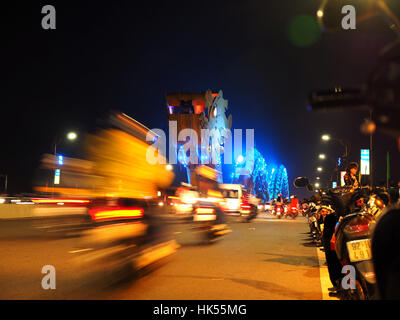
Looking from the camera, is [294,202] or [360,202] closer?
[360,202]

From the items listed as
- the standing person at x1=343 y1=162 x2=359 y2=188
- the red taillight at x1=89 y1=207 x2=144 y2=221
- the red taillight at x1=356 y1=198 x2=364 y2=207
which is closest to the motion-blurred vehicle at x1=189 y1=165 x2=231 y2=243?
the red taillight at x1=89 y1=207 x2=144 y2=221

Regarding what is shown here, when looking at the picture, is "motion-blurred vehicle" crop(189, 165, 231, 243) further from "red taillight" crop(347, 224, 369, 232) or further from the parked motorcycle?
"red taillight" crop(347, 224, 369, 232)

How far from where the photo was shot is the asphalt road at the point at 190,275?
21.2ft

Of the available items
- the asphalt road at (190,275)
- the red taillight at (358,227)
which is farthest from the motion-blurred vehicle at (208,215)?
the red taillight at (358,227)

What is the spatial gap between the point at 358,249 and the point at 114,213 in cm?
458

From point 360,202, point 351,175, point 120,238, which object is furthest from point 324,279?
point 120,238

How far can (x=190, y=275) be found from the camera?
8.18 meters

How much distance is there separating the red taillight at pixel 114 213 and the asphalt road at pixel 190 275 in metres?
1.00

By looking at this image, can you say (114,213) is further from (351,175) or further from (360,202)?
(360,202)

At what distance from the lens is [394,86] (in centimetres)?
195

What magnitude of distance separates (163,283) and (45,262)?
10.6ft

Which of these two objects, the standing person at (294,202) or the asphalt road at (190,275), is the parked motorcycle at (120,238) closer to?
the asphalt road at (190,275)

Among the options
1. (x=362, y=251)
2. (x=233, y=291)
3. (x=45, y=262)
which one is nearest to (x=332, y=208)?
(x=362, y=251)
